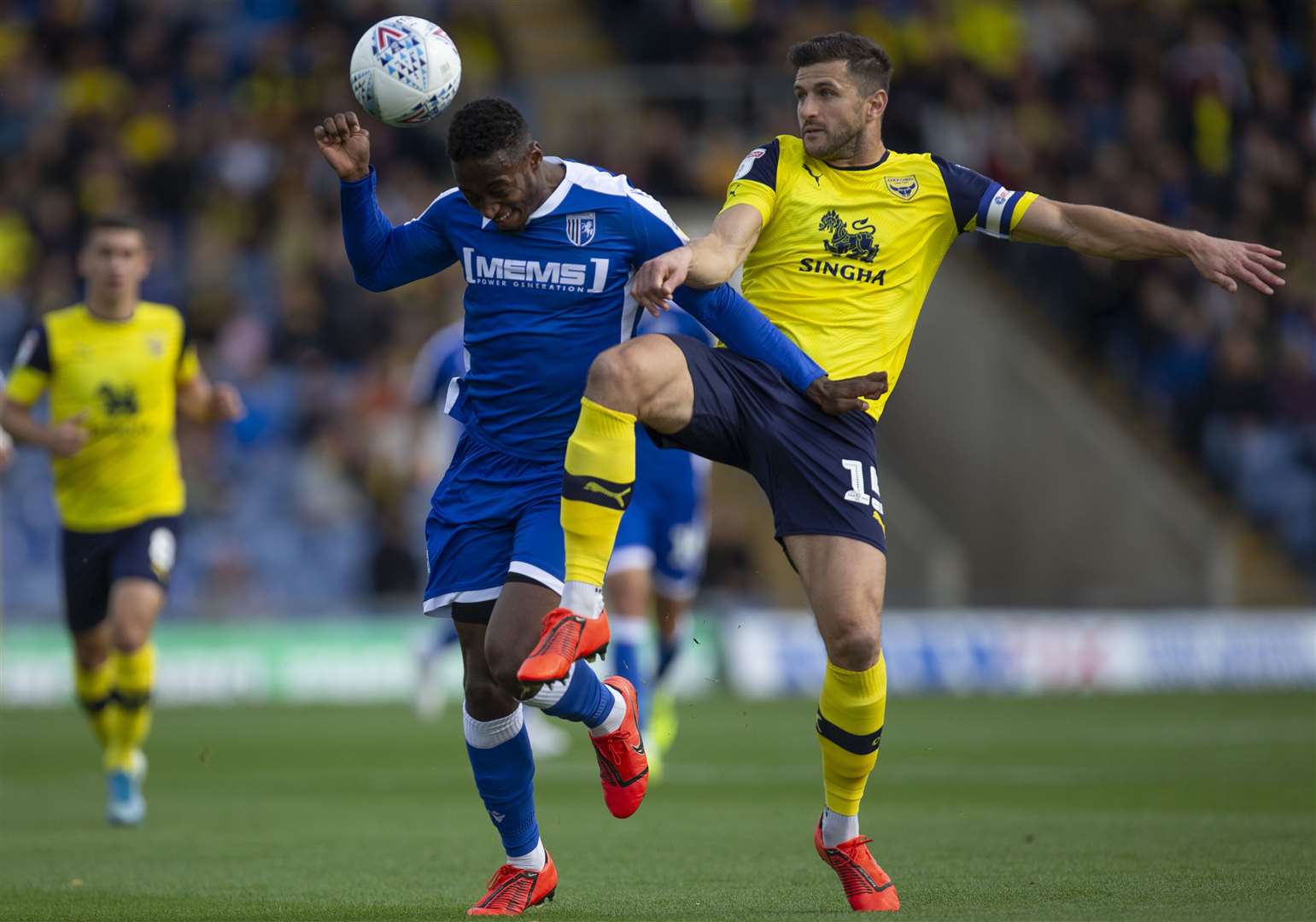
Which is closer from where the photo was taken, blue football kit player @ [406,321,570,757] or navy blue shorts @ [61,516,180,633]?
navy blue shorts @ [61,516,180,633]

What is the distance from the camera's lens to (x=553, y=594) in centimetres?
687

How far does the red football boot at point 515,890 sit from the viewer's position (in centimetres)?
699

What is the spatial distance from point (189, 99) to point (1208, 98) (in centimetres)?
1182

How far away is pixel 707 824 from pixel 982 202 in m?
3.92

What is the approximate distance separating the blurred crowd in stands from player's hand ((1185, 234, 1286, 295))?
42.2ft

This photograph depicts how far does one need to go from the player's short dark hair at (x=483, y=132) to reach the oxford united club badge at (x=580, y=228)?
0.38 m

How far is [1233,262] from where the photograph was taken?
7043 millimetres

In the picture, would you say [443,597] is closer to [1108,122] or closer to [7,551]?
[7,551]

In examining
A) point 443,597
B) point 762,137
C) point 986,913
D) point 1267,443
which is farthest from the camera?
point 762,137

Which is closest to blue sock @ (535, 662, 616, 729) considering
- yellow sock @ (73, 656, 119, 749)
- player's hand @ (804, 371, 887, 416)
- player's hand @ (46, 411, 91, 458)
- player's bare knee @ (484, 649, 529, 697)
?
player's bare knee @ (484, 649, 529, 697)

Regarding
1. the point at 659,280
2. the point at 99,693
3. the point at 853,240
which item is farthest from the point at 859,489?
the point at 99,693

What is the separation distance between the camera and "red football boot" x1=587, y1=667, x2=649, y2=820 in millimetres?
7043

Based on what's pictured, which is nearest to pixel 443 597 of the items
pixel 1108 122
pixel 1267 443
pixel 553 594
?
pixel 553 594

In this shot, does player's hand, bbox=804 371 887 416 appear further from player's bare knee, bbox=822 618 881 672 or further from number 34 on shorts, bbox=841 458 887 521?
player's bare knee, bbox=822 618 881 672
